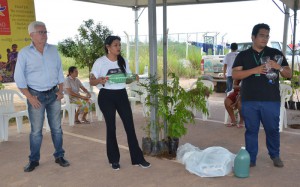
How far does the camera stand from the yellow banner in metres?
6.04

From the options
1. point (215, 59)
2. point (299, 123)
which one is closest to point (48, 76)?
point (299, 123)

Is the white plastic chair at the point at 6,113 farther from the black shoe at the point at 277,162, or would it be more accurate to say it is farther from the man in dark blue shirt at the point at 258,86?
the black shoe at the point at 277,162

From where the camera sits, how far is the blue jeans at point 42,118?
3.80 m

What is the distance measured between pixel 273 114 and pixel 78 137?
336 cm

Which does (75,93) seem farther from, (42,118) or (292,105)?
(292,105)

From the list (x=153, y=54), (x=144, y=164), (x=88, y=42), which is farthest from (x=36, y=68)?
(x=88, y=42)

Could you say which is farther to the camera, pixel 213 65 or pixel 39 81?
pixel 213 65

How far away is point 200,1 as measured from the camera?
8836 mm

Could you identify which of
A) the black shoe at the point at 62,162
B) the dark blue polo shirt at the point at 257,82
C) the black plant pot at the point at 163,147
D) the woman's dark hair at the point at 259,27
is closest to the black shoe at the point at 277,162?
the dark blue polo shirt at the point at 257,82

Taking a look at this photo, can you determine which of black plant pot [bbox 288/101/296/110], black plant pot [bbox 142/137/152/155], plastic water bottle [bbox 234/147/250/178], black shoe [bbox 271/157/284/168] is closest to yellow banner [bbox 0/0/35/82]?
black plant pot [bbox 142/137/152/155]

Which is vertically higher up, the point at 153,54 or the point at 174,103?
the point at 153,54

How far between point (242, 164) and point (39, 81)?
8.40 feet

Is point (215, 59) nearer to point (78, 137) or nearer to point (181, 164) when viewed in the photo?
point (78, 137)

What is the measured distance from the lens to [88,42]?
8.73m
